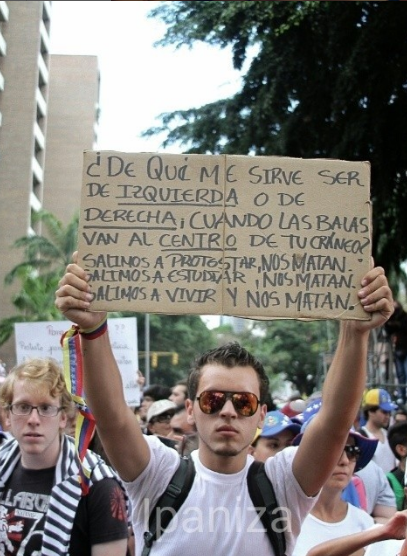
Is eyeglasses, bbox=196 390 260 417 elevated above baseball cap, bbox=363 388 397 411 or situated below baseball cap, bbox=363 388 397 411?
below

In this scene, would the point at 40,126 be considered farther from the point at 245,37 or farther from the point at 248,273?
the point at 248,273

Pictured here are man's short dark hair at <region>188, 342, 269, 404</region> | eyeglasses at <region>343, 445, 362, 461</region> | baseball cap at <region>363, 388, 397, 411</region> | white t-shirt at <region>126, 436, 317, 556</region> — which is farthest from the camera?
baseball cap at <region>363, 388, 397, 411</region>

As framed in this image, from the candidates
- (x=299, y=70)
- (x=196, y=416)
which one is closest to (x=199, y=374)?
(x=196, y=416)

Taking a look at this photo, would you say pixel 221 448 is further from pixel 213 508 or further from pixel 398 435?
pixel 398 435

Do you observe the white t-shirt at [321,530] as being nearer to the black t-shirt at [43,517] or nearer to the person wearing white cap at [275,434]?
the black t-shirt at [43,517]

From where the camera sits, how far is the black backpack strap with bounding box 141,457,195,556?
9.32 feet

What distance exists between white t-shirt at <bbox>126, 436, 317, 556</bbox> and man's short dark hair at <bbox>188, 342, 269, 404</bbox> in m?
0.26

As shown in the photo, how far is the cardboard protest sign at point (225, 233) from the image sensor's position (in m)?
2.90

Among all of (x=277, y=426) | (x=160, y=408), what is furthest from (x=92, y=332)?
(x=160, y=408)

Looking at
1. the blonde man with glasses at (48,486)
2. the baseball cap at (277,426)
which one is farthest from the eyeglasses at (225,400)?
the baseball cap at (277,426)

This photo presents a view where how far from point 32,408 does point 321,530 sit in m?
1.46

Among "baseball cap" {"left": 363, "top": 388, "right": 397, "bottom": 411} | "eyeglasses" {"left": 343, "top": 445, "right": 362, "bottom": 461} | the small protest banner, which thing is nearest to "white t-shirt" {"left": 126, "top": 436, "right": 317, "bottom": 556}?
"eyeglasses" {"left": 343, "top": 445, "right": 362, "bottom": 461}

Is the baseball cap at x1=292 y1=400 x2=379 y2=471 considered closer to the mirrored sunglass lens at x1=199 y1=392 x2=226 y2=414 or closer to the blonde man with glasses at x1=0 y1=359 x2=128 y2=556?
the blonde man with glasses at x1=0 y1=359 x2=128 y2=556

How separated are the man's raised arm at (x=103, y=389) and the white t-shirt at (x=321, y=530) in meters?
1.38
